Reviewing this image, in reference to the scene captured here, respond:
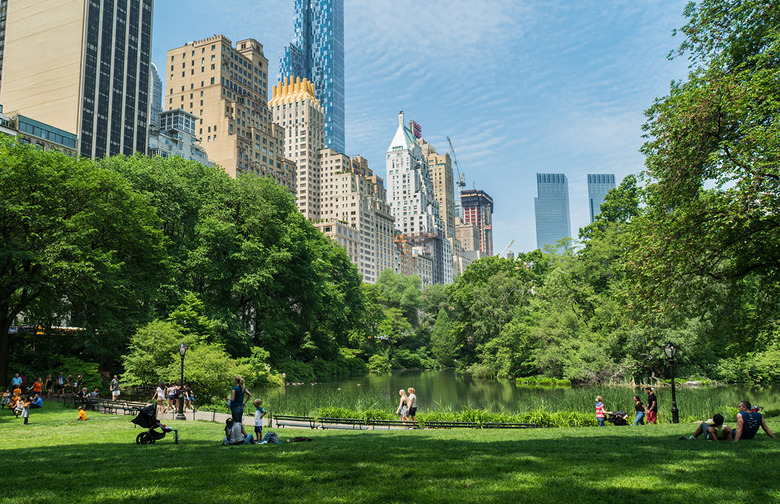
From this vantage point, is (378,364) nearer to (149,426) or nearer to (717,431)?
(149,426)

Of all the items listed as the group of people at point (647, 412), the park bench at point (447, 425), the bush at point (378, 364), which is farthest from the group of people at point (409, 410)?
the bush at point (378, 364)

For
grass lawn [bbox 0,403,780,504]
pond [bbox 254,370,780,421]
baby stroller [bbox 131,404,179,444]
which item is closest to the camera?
grass lawn [bbox 0,403,780,504]

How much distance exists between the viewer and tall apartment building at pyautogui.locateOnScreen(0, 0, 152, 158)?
96.6 m

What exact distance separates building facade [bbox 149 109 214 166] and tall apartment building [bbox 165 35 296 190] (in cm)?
993

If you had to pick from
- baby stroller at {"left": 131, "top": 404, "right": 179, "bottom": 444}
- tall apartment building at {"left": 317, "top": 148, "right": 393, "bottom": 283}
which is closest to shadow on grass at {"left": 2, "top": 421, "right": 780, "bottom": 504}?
baby stroller at {"left": 131, "top": 404, "right": 179, "bottom": 444}

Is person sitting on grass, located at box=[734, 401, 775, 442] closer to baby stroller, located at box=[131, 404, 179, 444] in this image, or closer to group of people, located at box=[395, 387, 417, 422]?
group of people, located at box=[395, 387, 417, 422]

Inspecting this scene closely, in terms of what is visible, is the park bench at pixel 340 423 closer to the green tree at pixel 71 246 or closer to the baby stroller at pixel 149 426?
the baby stroller at pixel 149 426

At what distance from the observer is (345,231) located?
526 ft

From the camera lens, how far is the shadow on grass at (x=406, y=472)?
22.4ft

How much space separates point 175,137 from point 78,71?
1927 cm

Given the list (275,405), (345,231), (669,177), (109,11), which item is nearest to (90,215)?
(275,405)

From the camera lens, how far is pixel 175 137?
107 m

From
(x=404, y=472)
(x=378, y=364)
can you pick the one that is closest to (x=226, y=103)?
(x=378, y=364)

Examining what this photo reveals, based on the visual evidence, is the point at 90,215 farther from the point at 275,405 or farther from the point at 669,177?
the point at 669,177
